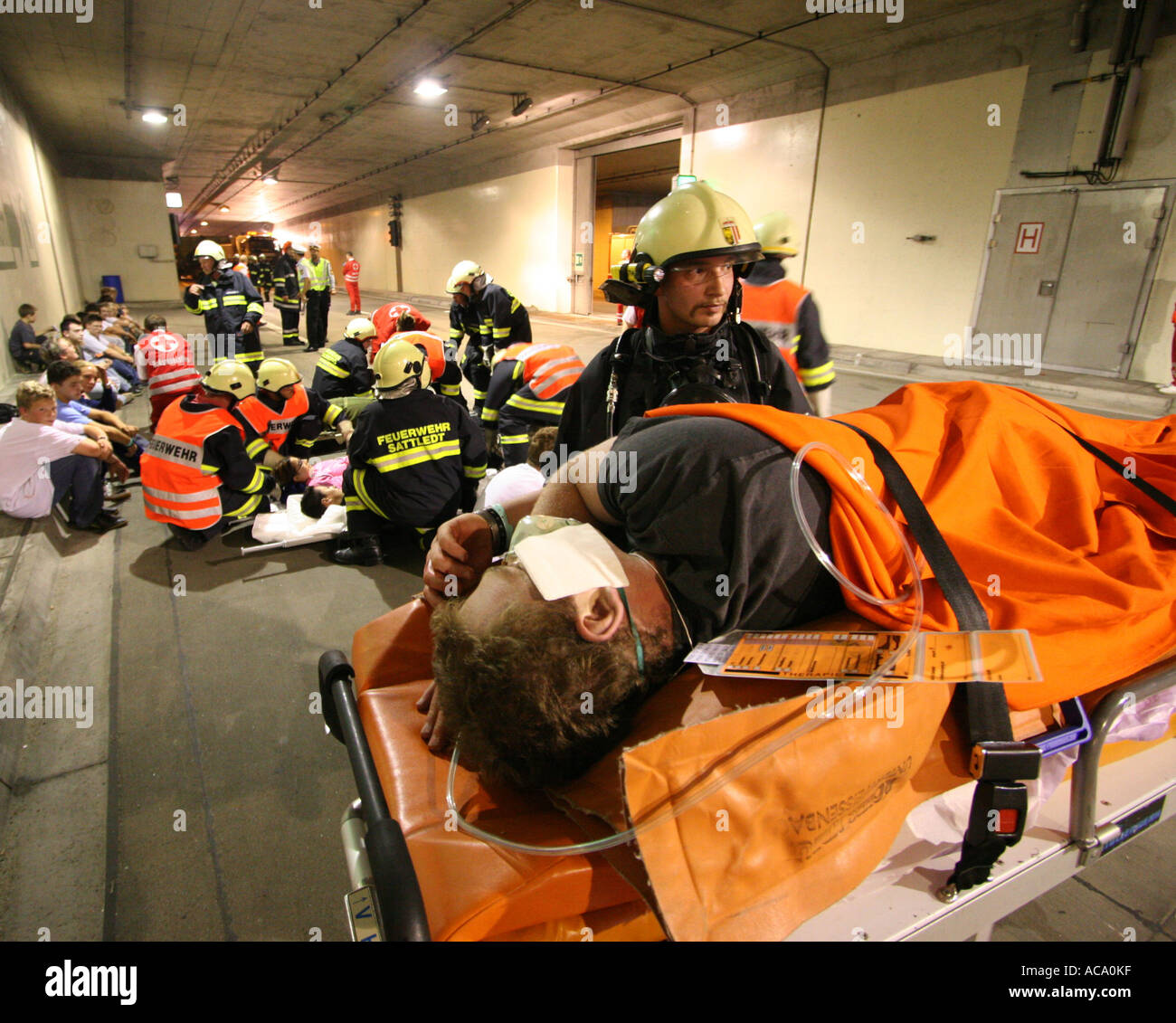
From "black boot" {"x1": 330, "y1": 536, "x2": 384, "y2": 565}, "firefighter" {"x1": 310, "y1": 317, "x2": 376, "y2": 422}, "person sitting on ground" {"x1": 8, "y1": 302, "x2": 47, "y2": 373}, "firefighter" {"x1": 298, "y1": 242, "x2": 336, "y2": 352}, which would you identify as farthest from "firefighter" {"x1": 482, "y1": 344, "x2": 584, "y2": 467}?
"firefighter" {"x1": 298, "y1": 242, "x2": 336, "y2": 352}

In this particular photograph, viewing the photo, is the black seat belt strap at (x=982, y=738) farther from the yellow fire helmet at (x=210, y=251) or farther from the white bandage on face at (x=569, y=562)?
the yellow fire helmet at (x=210, y=251)

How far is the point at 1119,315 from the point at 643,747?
9466 millimetres

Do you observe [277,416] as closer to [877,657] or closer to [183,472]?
[183,472]

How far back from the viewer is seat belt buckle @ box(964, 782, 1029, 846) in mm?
991

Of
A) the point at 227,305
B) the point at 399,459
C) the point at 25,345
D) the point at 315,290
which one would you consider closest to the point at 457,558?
the point at 399,459

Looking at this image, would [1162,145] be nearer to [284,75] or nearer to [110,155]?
[284,75]

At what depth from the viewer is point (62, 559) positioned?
151 inches

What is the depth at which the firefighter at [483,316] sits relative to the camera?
6035mm

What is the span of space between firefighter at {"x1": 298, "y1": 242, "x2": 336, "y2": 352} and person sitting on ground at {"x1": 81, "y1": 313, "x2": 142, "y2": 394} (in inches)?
113

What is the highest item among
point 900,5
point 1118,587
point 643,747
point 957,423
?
point 900,5

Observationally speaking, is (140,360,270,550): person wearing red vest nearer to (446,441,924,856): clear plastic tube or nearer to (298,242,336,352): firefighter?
(446,441,924,856): clear plastic tube

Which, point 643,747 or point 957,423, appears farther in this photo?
point 957,423

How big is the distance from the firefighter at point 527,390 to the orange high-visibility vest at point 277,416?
1.46 metres

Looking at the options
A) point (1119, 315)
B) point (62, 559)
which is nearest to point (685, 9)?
point (1119, 315)
